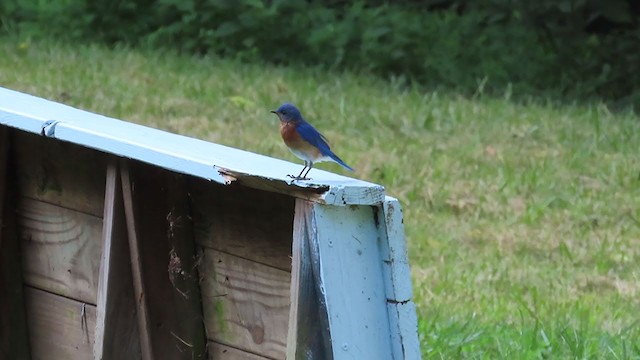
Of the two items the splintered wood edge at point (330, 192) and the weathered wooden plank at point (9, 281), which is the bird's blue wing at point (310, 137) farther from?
the splintered wood edge at point (330, 192)

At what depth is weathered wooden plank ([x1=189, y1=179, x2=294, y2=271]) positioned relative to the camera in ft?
6.60

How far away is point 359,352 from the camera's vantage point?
1.72 metres

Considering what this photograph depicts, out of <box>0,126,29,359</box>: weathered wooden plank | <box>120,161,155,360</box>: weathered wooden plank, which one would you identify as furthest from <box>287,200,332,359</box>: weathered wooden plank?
<box>0,126,29,359</box>: weathered wooden plank

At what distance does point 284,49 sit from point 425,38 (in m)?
1.07

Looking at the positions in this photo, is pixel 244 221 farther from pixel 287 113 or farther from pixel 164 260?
pixel 287 113

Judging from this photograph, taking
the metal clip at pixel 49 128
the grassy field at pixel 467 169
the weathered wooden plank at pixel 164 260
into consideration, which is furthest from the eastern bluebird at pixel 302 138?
the grassy field at pixel 467 169

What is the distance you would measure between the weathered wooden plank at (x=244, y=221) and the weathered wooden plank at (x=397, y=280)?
0.27 metres

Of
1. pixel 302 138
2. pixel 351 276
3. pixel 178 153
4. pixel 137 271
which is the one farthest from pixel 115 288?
pixel 351 276

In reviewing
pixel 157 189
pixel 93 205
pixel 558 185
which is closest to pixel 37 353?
pixel 93 205

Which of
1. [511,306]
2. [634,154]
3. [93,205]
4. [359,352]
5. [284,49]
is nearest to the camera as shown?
[359,352]

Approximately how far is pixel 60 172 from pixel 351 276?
1009mm

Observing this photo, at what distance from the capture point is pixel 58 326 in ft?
8.72

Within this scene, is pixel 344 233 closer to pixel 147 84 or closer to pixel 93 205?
pixel 93 205

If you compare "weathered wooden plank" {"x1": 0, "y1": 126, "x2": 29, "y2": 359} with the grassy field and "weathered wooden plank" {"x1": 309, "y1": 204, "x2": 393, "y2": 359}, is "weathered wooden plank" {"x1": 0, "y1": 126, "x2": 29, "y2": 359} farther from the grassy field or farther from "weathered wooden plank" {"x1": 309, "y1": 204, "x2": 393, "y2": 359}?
the grassy field
